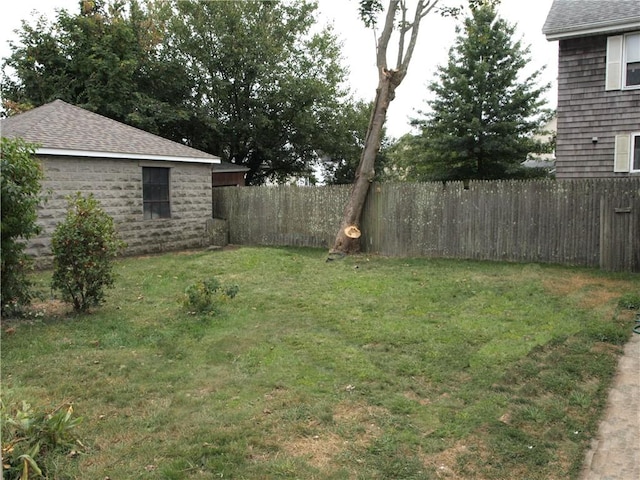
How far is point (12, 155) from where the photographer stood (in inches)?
237

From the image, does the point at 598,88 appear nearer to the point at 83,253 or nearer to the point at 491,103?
the point at 491,103

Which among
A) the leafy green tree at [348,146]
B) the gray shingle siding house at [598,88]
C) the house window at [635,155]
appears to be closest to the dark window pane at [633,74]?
the gray shingle siding house at [598,88]

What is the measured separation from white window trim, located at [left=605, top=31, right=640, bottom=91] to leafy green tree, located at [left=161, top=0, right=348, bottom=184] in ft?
47.5

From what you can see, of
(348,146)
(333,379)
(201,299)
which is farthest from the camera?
(348,146)

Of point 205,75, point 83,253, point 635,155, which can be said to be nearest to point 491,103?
point 635,155

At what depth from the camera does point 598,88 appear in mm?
12836

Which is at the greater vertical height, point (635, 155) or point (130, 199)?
point (635, 155)

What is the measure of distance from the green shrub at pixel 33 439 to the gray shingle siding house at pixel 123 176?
8.99 metres

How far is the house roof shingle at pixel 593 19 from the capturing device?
12156 millimetres

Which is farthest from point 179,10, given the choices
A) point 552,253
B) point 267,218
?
point 552,253

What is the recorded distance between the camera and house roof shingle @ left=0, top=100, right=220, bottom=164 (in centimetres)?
1213

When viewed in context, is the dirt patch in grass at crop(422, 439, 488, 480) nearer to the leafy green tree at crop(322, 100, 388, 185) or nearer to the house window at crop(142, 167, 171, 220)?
the house window at crop(142, 167, 171, 220)

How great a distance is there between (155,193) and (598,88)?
39.7 feet

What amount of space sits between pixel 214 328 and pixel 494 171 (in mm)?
18466
